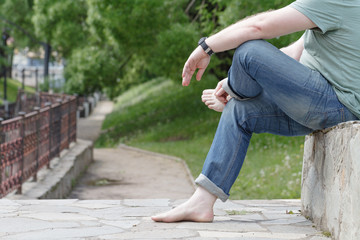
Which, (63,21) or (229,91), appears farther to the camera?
(63,21)

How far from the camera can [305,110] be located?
3482 millimetres

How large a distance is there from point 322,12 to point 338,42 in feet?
0.67

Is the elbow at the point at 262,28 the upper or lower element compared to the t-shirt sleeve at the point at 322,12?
lower

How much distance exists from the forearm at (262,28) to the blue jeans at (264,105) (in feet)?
0.18

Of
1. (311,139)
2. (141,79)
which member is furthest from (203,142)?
(141,79)

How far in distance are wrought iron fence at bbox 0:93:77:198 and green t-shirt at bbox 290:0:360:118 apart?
14.9 ft

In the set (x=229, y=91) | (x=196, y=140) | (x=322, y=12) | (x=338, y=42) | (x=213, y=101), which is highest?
(x=322, y=12)

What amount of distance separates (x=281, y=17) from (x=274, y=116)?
2.10ft

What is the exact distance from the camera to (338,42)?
3426 mm

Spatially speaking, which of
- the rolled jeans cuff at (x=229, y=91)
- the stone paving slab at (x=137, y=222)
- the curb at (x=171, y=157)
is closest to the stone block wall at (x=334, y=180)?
the stone paving slab at (x=137, y=222)

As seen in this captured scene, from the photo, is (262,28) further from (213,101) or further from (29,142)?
(29,142)

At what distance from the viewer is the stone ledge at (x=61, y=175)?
307 inches

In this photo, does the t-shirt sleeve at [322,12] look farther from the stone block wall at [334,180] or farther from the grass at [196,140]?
the grass at [196,140]

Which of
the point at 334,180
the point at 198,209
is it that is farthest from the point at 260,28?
the point at 198,209
